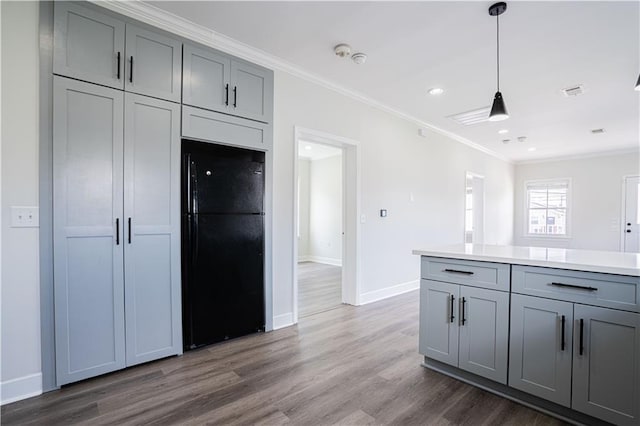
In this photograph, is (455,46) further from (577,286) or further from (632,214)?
(632,214)

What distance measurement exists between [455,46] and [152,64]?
2579 mm

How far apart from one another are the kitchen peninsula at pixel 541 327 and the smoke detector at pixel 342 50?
195cm

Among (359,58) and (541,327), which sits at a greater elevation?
(359,58)

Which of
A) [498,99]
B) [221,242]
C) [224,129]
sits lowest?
[221,242]

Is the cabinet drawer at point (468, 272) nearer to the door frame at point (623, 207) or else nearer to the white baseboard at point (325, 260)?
the white baseboard at point (325, 260)

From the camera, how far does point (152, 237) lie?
250 cm

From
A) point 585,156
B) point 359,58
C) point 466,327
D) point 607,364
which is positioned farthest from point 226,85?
point 585,156

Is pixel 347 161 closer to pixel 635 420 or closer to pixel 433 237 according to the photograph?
pixel 433 237

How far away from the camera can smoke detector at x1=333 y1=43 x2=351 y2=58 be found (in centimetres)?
295

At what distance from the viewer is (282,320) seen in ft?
11.0

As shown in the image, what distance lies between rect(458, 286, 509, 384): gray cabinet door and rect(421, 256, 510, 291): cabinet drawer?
50 mm

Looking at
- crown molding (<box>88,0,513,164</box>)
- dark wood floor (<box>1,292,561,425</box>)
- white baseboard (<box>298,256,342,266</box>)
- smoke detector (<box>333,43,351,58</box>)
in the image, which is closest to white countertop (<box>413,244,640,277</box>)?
dark wood floor (<box>1,292,561,425</box>)

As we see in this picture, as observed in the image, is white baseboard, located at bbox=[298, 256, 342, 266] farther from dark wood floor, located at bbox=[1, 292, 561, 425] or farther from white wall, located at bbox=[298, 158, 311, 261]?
dark wood floor, located at bbox=[1, 292, 561, 425]

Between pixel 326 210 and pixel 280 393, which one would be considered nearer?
pixel 280 393
